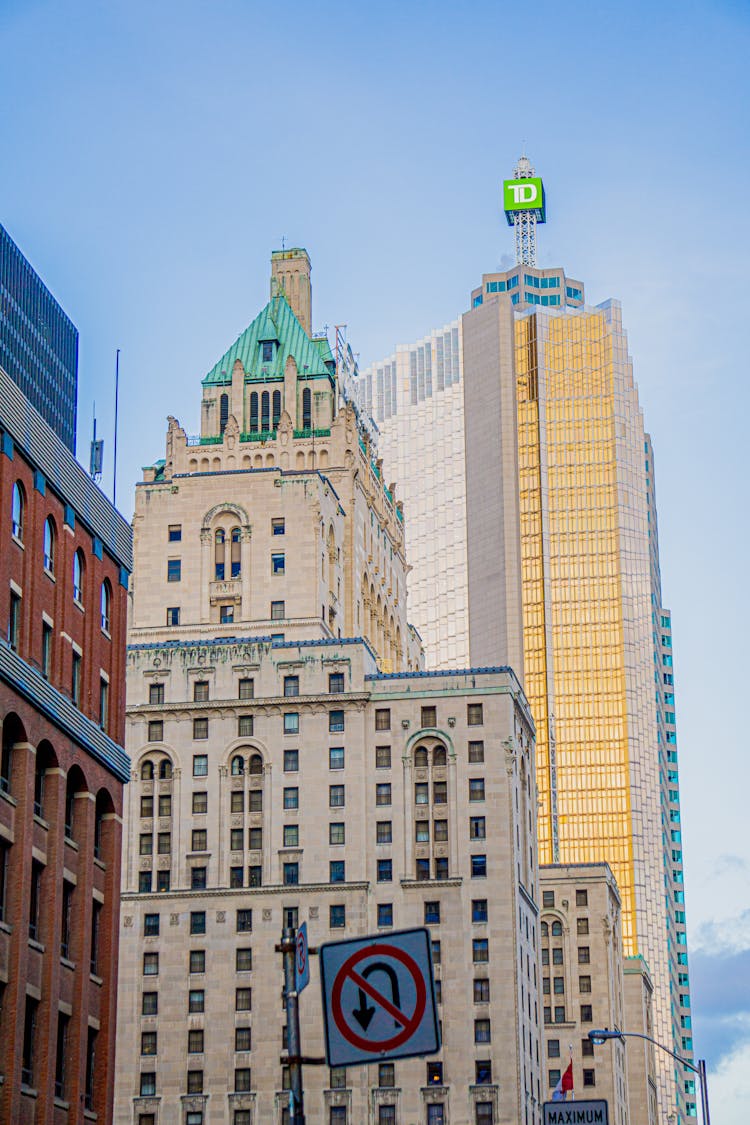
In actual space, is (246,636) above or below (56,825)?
above

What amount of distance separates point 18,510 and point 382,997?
57.5 meters

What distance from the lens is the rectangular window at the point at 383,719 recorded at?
5482 inches

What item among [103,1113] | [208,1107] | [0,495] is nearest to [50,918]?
[103,1113]

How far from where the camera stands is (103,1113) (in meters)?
75.8

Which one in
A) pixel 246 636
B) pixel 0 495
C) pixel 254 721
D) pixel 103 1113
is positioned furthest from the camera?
pixel 246 636

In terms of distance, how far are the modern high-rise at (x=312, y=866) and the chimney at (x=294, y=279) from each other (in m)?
50.1

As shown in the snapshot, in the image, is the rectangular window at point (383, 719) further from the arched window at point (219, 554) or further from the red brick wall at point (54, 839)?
the red brick wall at point (54, 839)

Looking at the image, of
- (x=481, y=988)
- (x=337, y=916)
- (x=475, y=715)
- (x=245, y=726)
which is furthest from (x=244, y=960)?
(x=475, y=715)

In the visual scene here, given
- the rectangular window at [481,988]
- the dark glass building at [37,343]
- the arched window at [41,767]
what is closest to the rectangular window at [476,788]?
the rectangular window at [481,988]

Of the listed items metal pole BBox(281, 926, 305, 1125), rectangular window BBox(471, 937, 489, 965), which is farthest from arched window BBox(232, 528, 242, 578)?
metal pole BBox(281, 926, 305, 1125)

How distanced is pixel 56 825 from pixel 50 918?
3689 millimetres

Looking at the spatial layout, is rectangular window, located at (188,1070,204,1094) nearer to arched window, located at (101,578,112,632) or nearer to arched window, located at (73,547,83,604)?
arched window, located at (101,578,112,632)

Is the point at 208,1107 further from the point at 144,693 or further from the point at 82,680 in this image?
the point at 82,680

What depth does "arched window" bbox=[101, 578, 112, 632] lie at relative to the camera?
82500mm
